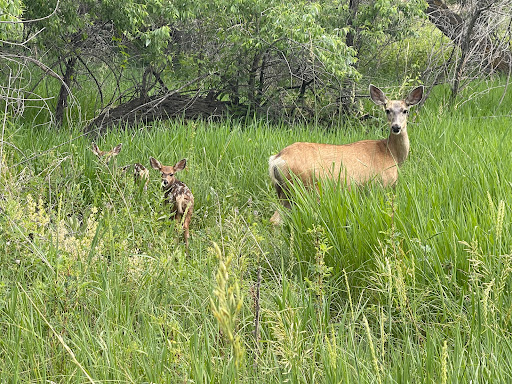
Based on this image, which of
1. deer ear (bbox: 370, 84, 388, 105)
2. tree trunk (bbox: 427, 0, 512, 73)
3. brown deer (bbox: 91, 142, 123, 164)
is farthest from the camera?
tree trunk (bbox: 427, 0, 512, 73)

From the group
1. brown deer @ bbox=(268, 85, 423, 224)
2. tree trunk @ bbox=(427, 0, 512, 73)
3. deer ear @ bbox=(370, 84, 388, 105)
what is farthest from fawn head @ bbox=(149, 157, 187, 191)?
tree trunk @ bbox=(427, 0, 512, 73)

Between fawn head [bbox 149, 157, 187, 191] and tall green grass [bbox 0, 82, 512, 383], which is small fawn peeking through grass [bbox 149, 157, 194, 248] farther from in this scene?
tall green grass [bbox 0, 82, 512, 383]

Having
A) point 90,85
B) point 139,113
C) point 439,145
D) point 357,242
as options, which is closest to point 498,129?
point 439,145

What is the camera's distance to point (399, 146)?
6359 mm

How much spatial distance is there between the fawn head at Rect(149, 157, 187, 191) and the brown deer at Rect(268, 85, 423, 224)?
0.91 metres

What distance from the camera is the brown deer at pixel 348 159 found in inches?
217

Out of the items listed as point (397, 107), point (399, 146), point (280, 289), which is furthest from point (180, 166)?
point (280, 289)

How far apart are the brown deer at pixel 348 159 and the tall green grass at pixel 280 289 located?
0.89 feet

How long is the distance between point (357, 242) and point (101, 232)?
1.69 m

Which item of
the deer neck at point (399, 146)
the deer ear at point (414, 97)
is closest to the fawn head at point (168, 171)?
the deer neck at point (399, 146)

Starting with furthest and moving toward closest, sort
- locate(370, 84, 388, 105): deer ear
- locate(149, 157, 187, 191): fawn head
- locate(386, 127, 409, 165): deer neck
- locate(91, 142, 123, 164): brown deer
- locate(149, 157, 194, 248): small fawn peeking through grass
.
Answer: locate(370, 84, 388, 105): deer ear < locate(386, 127, 409, 165): deer neck < locate(91, 142, 123, 164): brown deer < locate(149, 157, 187, 191): fawn head < locate(149, 157, 194, 248): small fawn peeking through grass

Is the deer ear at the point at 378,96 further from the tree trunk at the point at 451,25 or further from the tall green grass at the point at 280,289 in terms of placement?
the tree trunk at the point at 451,25

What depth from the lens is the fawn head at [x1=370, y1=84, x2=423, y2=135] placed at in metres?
6.22

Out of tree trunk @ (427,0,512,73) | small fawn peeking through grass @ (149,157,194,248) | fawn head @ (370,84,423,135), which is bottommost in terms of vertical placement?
small fawn peeking through grass @ (149,157,194,248)
